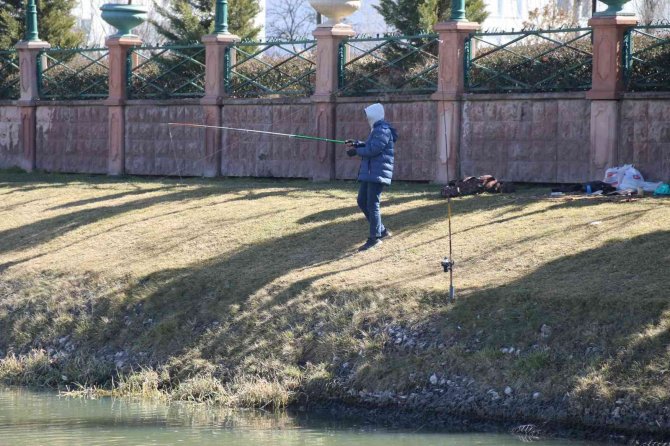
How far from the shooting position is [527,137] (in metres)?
18.3

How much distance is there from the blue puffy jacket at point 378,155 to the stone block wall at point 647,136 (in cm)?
421

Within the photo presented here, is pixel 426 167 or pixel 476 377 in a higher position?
pixel 426 167

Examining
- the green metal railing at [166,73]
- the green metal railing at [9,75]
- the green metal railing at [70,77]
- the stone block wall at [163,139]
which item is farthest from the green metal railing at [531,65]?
the green metal railing at [9,75]

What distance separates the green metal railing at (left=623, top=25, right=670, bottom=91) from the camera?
1759 cm

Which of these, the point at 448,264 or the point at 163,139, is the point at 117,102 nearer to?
the point at 163,139

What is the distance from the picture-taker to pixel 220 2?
2231cm

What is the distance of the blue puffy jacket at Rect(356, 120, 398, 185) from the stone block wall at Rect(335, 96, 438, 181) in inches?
182

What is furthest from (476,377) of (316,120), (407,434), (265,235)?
(316,120)

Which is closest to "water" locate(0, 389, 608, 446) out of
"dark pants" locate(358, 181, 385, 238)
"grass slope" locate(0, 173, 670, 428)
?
"grass slope" locate(0, 173, 670, 428)

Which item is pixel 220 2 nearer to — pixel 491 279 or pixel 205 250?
pixel 205 250

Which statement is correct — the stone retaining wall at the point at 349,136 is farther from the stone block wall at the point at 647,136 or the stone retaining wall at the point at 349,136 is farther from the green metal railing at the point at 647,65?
the green metal railing at the point at 647,65

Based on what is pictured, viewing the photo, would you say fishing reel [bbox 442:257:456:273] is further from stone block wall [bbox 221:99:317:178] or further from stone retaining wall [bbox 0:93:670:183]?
stone block wall [bbox 221:99:317:178]

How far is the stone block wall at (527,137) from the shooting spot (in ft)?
58.5

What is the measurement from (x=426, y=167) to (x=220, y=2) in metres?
5.40
